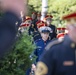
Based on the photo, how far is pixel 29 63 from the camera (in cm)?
797

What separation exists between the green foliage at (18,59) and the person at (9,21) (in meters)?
4.46

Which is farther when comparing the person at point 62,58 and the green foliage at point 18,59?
the green foliage at point 18,59

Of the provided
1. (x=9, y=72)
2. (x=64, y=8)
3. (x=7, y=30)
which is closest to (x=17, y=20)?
(x=7, y=30)

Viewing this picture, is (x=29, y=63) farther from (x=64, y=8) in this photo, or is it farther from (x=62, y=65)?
(x=64, y=8)

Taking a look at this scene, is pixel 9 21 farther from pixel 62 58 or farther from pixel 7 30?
pixel 62 58

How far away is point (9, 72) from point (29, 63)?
2.04ft

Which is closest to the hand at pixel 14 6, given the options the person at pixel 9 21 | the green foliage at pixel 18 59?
the person at pixel 9 21

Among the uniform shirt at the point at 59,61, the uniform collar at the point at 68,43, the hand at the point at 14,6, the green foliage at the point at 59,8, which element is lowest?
the uniform shirt at the point at 59,61

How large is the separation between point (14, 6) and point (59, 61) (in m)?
1.07

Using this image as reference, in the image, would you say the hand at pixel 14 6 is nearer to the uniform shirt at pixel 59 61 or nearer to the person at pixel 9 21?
the person at pixel 9 21

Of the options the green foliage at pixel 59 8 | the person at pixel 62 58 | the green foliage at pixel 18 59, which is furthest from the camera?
the green foliage at pixel 59 8

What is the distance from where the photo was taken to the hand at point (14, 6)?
2.73m

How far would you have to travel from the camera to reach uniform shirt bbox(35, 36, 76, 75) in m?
3.67

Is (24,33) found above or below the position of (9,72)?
above
